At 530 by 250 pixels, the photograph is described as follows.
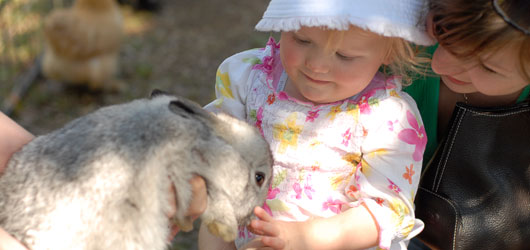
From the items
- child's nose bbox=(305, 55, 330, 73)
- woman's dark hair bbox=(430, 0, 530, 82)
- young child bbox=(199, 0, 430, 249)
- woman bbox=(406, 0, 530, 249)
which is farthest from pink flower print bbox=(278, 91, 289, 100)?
woman's dark hair bbox=(430, 0, 530, 82)

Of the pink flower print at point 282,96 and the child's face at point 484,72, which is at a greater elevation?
the child's face at point 484,72

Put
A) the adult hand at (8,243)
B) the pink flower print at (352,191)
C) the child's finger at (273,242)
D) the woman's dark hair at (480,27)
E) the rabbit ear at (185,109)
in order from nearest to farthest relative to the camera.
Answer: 1. the adult hand at (8,243)
2. the rabbit ear at (185,109)
3. the woman's dark hair at (480,27)
4. the child's finger at (273,242)
5. the pink flower print at (352,191)

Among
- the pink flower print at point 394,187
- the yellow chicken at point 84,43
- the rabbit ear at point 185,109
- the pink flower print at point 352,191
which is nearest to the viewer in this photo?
the rabbit ear at point 185,109

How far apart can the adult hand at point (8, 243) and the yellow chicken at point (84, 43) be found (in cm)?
383

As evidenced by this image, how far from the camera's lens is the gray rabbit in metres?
1.58

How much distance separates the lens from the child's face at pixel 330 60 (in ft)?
6.57

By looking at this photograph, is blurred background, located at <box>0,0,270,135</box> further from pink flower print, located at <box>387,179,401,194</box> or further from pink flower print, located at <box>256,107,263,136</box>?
pink flower print, located at <box>387,179,401,194</box>

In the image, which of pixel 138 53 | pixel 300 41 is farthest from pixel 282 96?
pixel 138 53

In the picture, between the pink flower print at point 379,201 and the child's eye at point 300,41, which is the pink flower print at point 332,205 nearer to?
the pink flower print at point 379,201

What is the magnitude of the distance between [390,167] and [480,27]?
1.89ft

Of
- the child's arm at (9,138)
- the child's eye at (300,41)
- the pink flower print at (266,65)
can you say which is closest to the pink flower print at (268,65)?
the pink flower print at (266,65)

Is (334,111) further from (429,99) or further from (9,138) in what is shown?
(9,138)

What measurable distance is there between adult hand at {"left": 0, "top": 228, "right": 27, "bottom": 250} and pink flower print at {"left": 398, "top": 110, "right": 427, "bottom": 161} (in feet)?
4.36

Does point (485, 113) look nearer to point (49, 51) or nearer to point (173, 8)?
point (49, 51)
